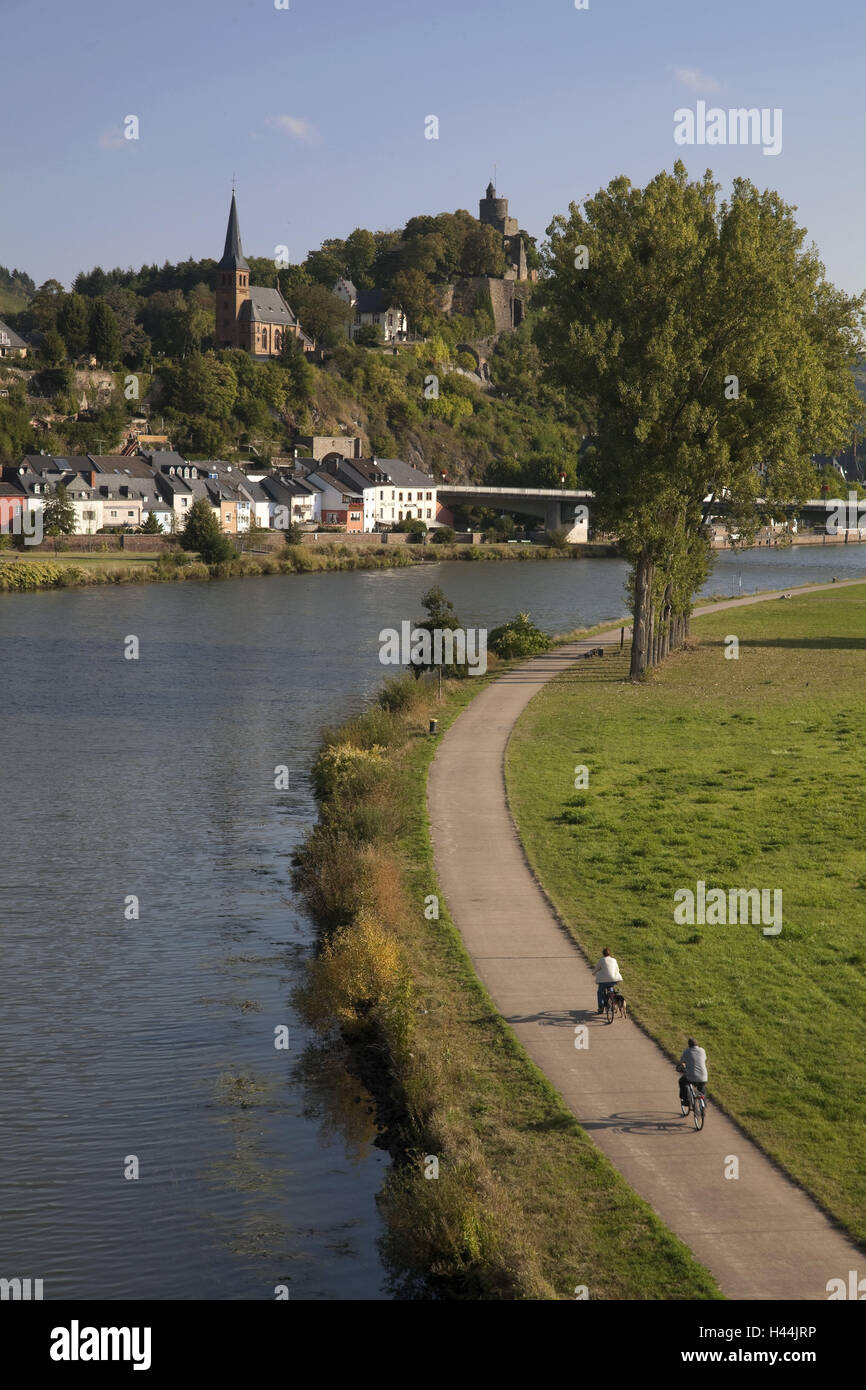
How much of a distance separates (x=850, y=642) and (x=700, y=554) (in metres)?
12.0

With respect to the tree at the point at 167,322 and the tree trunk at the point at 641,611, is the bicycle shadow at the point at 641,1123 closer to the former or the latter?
the tree trunk at the point at 641,611

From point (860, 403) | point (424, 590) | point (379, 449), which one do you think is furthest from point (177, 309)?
point (860, 403)

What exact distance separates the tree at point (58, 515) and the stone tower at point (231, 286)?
2517 inches

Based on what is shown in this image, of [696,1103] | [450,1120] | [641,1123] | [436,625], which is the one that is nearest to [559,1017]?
[450,1120]

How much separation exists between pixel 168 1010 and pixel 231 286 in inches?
5861

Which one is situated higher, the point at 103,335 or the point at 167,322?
the point at 167,322

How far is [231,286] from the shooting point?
159750 millimetres

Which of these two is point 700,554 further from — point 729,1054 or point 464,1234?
point 464,1234

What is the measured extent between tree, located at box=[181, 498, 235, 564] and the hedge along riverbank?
72.6 m

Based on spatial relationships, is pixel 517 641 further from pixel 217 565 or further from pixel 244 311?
pixel 244 311

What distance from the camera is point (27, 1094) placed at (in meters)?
18.4

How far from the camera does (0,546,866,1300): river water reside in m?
15.0

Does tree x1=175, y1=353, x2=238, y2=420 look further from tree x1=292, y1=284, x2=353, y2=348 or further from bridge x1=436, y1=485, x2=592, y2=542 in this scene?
tree x1=292, y1=284, x2=353, y2=348

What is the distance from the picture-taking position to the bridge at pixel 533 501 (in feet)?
460
